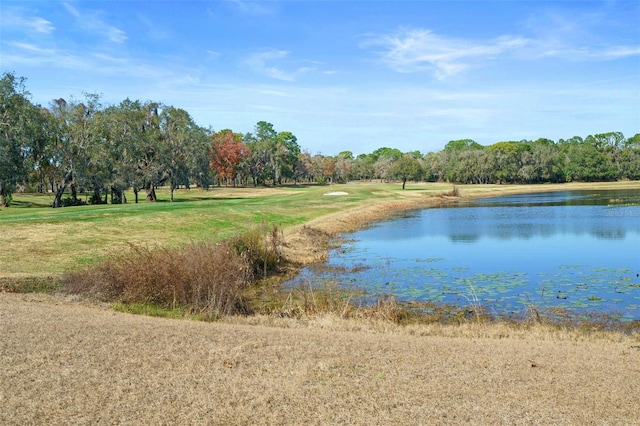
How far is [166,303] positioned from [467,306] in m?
9.39

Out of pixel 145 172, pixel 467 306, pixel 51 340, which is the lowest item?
pixel 467 306

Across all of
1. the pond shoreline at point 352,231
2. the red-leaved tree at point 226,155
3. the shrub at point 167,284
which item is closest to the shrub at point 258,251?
the pond shoreline at point 352,231

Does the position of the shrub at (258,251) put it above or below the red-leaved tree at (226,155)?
below

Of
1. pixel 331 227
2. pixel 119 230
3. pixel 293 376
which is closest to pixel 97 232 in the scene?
pixel 119 230

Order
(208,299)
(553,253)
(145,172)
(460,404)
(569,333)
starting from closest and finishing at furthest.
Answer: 1. (460,404)
2. (569,333)
3. (208,299)
4. (553,253)
5. (145,172)

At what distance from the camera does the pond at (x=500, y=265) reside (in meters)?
18.2

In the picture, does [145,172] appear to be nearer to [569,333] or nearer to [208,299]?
[208,299]

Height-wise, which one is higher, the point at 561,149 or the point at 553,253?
the point at 561,149

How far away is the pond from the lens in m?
18.2

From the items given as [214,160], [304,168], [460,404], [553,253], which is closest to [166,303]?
[460,404]

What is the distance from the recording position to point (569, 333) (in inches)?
504

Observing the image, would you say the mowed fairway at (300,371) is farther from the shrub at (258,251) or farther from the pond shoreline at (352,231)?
the shrub at (258,251)

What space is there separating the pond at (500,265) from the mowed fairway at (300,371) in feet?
15.0

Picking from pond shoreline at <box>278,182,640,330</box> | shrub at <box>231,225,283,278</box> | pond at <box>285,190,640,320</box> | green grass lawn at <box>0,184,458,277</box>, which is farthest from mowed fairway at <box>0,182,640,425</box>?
shrub at <box>231,225,283,278</box>
